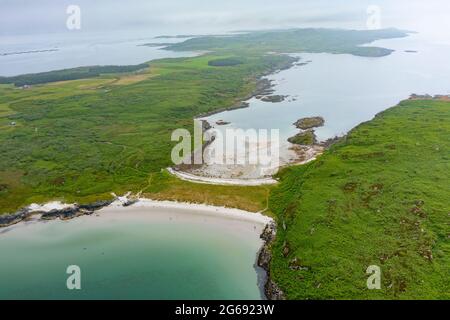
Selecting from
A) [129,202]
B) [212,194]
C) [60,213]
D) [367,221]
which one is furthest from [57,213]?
[367,221]

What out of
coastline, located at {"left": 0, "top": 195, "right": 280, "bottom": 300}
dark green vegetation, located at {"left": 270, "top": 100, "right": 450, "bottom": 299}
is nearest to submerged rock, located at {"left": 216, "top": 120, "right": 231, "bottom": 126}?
dark green vegetation, located at {"left": 270, "top": 100, "right": 450, "bottom": 299}

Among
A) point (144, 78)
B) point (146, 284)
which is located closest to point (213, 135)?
point (146, 284)

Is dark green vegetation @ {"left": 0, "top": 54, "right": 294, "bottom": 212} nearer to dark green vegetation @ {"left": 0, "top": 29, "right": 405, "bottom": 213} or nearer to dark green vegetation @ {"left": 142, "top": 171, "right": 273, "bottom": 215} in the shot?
dark green vegetation @ {"left": 0, "top": 29, "right": 405, "bottom": 213}

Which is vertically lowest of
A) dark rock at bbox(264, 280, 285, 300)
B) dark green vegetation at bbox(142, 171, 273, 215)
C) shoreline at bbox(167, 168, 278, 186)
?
dark rock at bbox(264, 280, 285, 300)

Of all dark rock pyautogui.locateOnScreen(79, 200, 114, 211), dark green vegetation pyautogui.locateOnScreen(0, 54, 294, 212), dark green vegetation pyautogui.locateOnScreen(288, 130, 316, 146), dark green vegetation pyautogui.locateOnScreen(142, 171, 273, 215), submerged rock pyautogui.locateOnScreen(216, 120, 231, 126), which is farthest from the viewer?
submerged rock pyautogui.locateOnScreen(216, 120, 231, 126)

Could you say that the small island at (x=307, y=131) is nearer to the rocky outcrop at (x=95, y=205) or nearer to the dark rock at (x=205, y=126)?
the dark rock at (x=205, y=126)

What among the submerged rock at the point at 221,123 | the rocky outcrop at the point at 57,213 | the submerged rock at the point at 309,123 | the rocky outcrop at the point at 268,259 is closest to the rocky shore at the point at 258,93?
the submerged rock at the point at 221,123

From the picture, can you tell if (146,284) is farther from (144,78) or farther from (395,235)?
(144,78)
